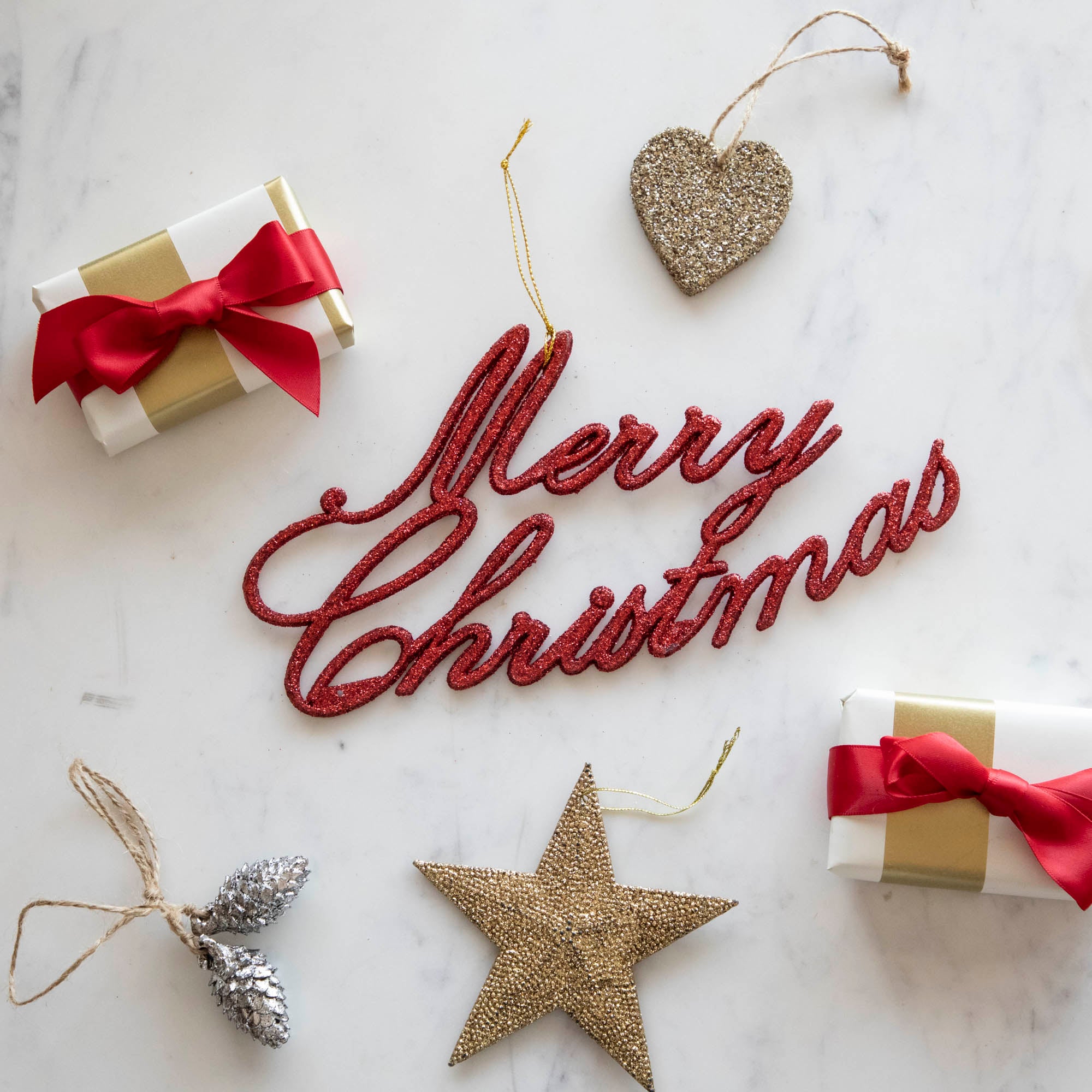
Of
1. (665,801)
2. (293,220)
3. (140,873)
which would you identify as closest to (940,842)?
(665,801)

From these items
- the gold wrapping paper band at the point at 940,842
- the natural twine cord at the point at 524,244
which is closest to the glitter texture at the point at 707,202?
the natural twine cord at the point at 524,244

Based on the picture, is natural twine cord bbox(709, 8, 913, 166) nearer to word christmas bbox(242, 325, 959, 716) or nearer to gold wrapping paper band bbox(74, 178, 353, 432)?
word christmas bbox(242, 325, 959, 716)

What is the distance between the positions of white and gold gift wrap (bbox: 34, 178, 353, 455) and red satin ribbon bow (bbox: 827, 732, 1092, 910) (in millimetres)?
866

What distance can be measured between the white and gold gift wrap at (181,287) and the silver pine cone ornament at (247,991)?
661 millimetres

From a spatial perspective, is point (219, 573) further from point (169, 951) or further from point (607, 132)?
point (607, 132)

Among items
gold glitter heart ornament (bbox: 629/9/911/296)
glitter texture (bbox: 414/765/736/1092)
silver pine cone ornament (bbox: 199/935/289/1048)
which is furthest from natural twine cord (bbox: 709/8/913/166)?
silver pine cone ornament (bbox: 199/935/289/1048)

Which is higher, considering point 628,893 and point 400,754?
point 400,754

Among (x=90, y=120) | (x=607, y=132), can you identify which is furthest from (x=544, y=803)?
(x=90, y=120)

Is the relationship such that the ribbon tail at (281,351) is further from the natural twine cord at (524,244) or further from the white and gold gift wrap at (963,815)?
the white and gold gift wrap at (963,815)

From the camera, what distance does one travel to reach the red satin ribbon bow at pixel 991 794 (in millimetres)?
1129

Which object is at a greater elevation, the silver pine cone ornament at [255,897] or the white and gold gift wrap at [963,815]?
the silver pine cone ornament at [255,897]

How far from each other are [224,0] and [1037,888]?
1569 mm

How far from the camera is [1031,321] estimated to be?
1.32 m

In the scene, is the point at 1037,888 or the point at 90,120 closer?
the point at 1037,888
